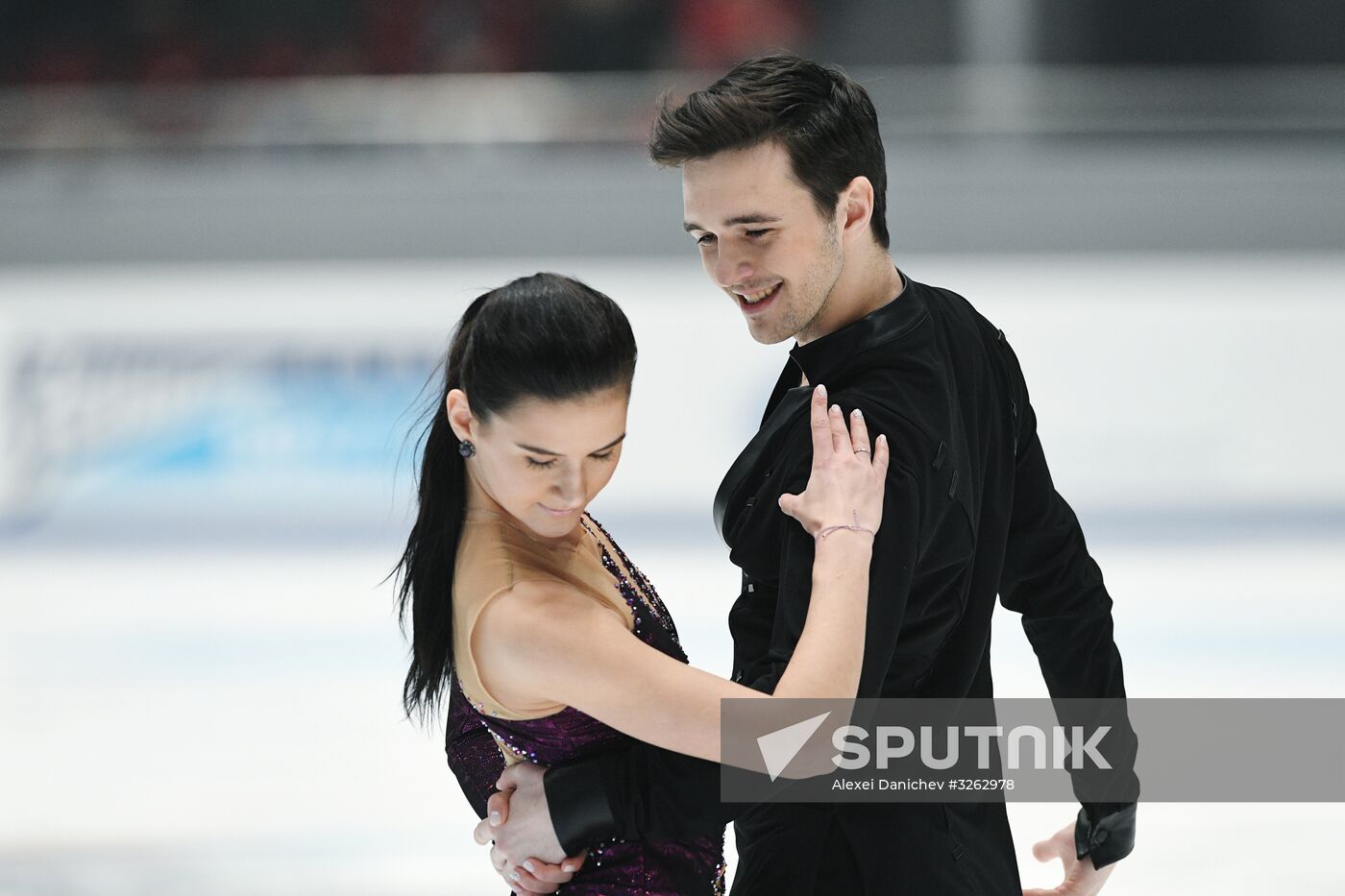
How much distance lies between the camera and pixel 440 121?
7.07 metres

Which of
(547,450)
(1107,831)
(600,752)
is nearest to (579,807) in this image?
(600,752)

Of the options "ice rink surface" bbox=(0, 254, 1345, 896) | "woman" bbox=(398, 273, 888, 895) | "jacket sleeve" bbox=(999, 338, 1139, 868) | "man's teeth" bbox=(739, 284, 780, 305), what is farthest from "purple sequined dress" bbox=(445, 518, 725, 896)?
Answer: "ice rink surface" bbox=(0, 254, 1345, 896)

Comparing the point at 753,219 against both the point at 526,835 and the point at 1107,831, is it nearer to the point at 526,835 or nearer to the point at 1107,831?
the point at 526,835

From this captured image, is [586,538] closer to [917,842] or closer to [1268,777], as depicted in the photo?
[917,842]

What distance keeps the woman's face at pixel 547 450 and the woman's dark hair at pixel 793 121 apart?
1.02 feet

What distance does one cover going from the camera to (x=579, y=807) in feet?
5.44

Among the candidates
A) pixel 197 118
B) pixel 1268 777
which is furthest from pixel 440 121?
pixel 1268 777

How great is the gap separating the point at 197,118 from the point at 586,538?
→ 6.02 metres

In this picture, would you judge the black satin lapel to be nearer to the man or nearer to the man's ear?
the man

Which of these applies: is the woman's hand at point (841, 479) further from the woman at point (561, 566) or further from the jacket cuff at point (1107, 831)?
the jacket cuff at point (1107, 831)

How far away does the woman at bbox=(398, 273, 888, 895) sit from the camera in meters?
1.49

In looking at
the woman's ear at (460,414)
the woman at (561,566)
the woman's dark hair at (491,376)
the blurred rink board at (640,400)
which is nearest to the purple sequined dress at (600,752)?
the woman at (561,566)

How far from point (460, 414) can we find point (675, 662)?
0.38 metres

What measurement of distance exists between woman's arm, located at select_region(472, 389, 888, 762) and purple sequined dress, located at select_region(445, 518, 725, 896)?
9 centimetres
